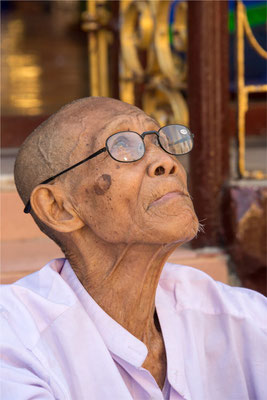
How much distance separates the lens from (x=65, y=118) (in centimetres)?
194

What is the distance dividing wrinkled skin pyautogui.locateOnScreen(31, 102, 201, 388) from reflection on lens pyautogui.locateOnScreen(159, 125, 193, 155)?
36mm

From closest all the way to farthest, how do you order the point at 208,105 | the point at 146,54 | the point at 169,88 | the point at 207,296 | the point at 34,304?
the point at 34,304 < the point at 207,296 < the point at 208,105 < the point at 169,88 < the point at 146,54

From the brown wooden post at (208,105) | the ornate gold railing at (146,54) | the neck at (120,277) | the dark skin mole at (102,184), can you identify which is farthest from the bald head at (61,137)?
the ornate gold railing at (146,54)

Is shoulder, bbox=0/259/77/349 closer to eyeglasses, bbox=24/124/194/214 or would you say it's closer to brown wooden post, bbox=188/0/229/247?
eyeglasses, bbox=24/124/194/214

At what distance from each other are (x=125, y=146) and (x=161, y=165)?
117mm

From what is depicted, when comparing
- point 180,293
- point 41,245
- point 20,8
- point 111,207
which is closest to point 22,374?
point 111,207

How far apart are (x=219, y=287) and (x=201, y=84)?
1.60 meters

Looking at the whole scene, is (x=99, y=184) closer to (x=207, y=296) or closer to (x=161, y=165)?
(x=161, y=165)

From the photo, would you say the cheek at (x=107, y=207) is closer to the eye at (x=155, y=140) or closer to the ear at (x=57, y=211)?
the ear at (x=57, y=211)

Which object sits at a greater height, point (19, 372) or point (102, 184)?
point (102, 184)

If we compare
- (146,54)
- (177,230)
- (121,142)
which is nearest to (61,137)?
(121,142)

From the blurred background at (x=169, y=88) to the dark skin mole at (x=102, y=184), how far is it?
1.41 m

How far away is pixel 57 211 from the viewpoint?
1946mm

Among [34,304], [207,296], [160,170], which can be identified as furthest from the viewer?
[207,296]
